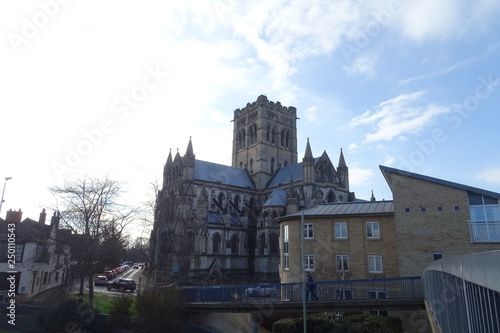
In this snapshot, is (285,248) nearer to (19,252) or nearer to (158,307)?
(158,307)

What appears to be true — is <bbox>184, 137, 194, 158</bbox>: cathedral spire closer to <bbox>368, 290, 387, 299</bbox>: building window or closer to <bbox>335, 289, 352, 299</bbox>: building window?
<bbox>335, 289, 352, 299</bbox>: building window

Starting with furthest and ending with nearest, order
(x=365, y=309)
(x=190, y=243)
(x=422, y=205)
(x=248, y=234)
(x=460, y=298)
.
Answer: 1. (x=248, y=234)
2. (x=190, y=243)
3. (x=422, y=205)
4. (x=365, y=309)
5. (x=460, y=298)

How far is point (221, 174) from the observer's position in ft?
211

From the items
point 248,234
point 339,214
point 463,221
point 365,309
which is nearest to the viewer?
point 365,309

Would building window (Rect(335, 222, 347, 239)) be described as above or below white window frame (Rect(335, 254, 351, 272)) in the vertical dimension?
above

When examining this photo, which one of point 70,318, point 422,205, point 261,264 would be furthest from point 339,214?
point 261,264

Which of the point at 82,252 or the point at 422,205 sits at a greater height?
the point at 422,205

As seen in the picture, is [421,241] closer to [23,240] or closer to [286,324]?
[286,324]

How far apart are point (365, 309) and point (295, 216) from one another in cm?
964

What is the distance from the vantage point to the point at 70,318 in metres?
20.9

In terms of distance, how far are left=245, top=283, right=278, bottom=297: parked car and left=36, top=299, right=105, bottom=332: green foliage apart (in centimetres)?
962

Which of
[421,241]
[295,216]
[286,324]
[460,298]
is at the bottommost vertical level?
[286,324]

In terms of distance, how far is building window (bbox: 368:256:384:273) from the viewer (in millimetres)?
24500

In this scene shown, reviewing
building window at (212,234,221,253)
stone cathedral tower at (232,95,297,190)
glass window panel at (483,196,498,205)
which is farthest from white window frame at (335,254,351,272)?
stone cathedral tower at (232,95,297,190)
